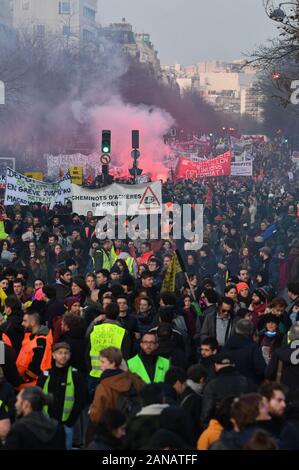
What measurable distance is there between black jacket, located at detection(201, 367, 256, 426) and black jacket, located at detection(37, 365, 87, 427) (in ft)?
3.83

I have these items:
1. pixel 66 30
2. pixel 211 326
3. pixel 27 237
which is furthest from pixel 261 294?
pixel 66 30

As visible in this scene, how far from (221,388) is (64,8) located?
146m

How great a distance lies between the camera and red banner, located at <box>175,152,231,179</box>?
36812 mm

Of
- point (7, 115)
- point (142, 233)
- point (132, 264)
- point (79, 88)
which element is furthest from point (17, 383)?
point (79, 88)

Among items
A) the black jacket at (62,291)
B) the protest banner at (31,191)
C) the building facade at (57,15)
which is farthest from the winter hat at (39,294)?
the building facade at (57,15)

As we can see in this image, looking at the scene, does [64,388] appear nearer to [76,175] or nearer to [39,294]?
[39,294]

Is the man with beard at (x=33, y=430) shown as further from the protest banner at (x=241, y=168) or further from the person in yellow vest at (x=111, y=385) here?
the protest banner at (x=241, y=168)

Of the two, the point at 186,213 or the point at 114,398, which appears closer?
the point at 114,398

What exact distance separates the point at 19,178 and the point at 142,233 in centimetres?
386

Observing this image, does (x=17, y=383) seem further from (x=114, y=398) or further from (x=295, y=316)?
(x=295, y=316)

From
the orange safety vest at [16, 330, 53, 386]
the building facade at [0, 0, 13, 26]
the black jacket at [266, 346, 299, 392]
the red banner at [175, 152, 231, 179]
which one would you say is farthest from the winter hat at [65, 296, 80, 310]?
the building facade at [0, 0, 13, 26]

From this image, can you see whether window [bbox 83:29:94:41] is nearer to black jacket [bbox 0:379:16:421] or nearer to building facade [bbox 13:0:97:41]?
building facade [bbox 13:0:97:41]

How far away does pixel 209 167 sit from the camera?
122 ft

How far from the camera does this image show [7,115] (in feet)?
254
